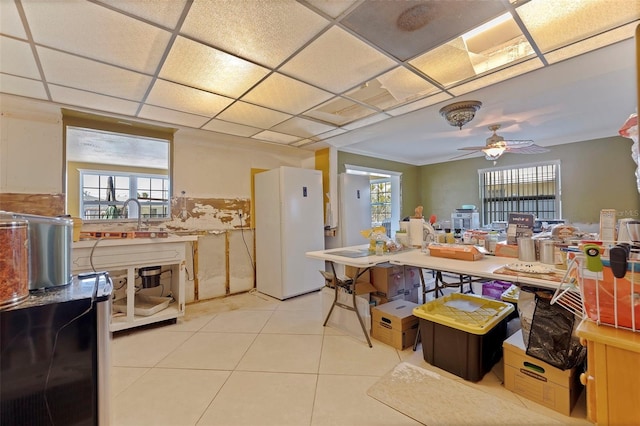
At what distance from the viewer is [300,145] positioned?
431cm

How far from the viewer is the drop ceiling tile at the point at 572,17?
148cm

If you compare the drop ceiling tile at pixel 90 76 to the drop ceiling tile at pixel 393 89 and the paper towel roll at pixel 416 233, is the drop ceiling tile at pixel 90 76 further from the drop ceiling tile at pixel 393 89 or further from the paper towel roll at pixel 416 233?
the paper towel roll at pixel 416 233

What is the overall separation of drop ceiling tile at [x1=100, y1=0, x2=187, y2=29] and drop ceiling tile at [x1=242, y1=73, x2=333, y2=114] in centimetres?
79

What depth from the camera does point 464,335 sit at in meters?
1.88

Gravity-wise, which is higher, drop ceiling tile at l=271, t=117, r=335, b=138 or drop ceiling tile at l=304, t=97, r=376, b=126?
drop ceiling tile at l=304, t=97, r=376, b=126

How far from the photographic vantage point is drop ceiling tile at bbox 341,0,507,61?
1.48 m

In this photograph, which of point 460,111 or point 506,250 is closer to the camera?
point 506,250

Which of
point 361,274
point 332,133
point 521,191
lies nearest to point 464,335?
point 361,274

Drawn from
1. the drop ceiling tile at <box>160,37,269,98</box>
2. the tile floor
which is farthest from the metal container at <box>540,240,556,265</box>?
the drop ceiling tile at <box>160,37,269,98</box>

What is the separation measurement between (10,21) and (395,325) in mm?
3246

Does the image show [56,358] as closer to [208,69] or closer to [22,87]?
[208,69]

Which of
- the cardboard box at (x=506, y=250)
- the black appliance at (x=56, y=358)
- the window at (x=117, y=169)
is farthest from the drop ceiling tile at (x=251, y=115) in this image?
the cardboard box at (x=506, y=250)

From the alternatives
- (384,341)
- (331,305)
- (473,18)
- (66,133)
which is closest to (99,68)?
(66,133)

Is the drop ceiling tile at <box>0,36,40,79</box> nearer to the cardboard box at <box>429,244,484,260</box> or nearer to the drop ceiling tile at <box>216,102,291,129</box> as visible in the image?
the drop ceiling tile at <box>216,102,291,129</box>
